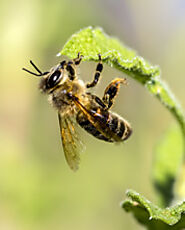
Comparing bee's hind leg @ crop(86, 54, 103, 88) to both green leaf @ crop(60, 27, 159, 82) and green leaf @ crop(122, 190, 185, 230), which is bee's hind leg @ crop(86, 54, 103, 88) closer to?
green leaf @ crop(60, 27, 159, 82)

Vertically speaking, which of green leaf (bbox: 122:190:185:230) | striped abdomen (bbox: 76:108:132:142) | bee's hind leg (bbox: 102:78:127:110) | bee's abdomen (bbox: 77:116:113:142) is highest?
bee's hind leg (bbox: 102:78:127:110)

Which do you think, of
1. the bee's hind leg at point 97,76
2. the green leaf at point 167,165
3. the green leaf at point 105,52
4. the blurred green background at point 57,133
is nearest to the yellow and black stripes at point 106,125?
the bee's hind leg at point 97,76

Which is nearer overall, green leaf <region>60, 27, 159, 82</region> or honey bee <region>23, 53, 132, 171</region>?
green leaf <region>60, 27, 159, 82</region>

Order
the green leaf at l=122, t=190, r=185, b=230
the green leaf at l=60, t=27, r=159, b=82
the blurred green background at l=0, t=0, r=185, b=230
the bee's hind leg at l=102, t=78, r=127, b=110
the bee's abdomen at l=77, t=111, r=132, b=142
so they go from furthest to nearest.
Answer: the blurred green background at l=0, t=0, r=185, b=230, the bee's hind leg at l=102, t=78, r=127, b=110, the bee's abdomen at l=77, t=111, r=132, b=142, the green leaf at l=60, t=27, r=159, b=82, the green leaf at l=122, t=190, r=185, b=230

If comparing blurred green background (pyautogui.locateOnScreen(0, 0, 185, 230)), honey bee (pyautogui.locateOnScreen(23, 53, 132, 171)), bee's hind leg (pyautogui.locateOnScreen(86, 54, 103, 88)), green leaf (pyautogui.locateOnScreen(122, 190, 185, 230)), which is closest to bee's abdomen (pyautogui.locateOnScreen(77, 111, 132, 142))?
honey bee (pyautogui.locateOnScreen(23, 53, 132, 171))

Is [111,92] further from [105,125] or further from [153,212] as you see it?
[153,212]

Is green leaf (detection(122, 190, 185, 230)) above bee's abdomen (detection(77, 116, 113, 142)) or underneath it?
underneath

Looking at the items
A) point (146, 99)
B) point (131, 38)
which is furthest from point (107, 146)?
point (131, 38)
